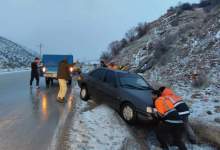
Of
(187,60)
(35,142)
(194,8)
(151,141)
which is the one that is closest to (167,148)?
(151,141)

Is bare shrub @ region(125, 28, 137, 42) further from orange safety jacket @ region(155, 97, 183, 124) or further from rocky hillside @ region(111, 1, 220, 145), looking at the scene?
orange safety jacket @ region(155, 97, 183, 124)

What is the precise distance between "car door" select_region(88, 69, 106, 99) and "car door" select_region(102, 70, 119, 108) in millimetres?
354

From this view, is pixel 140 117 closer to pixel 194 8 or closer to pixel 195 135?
pixel 195 135

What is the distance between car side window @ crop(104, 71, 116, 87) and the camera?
10.8 meters

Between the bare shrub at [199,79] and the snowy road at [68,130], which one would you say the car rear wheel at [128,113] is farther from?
the bare shrub at [199,79]

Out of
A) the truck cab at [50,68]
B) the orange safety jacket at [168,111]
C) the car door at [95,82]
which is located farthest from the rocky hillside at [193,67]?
the truck cab at [50,68]

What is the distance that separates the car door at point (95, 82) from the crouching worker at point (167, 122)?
3993mm

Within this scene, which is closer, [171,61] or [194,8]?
[171,61]

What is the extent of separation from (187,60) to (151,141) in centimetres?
1500

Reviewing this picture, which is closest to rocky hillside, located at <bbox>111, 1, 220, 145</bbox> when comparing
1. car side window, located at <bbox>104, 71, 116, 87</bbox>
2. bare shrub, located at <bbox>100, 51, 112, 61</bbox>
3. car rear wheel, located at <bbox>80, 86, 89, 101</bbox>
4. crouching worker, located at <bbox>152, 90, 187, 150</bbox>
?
crouching worker, located at <bbox>152, 90, 187, 150</bbox>

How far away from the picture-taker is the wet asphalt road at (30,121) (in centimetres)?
689

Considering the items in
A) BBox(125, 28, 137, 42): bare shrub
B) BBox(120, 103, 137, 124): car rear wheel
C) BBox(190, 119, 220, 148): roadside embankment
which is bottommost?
BBox(190, 119, 220, 148): roadside embankment

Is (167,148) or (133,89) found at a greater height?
(133,89)

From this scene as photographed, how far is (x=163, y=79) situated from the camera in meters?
21.4
